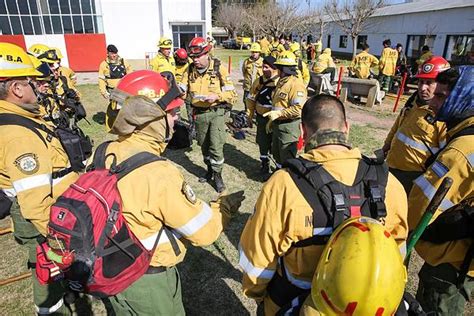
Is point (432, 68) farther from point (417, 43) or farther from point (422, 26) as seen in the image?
point (422, 26)

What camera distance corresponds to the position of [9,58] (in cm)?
245

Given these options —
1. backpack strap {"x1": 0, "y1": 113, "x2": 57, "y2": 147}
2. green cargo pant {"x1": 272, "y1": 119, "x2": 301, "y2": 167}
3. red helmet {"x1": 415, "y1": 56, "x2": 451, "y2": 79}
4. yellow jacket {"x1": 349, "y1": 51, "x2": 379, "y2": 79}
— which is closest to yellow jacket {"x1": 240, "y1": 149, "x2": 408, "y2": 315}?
backpack strap {"x1": 0, "y1": 113, "x2": 57, "y2": 147}

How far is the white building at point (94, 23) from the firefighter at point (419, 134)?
2517 cm

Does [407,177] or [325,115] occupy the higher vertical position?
[325,115]

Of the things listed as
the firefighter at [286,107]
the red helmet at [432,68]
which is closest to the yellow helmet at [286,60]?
the firefighter at [286,107]

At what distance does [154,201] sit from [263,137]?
4616 millimetres

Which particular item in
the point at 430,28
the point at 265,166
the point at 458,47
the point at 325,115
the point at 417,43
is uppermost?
the point at 430,28

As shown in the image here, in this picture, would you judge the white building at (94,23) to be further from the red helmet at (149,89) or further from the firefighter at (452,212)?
the firefighter at (452,212)

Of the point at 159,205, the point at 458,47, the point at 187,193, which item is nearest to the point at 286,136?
the point at 187,193

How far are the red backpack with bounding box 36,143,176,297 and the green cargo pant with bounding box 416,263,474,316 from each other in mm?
2123

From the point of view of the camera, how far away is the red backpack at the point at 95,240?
1601mm

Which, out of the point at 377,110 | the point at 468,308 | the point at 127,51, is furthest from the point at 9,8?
the point at 468,308

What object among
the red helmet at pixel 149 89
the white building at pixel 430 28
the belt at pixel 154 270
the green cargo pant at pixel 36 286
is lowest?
the green cargo pant at pixel 36 286

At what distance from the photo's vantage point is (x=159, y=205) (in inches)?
71.7
